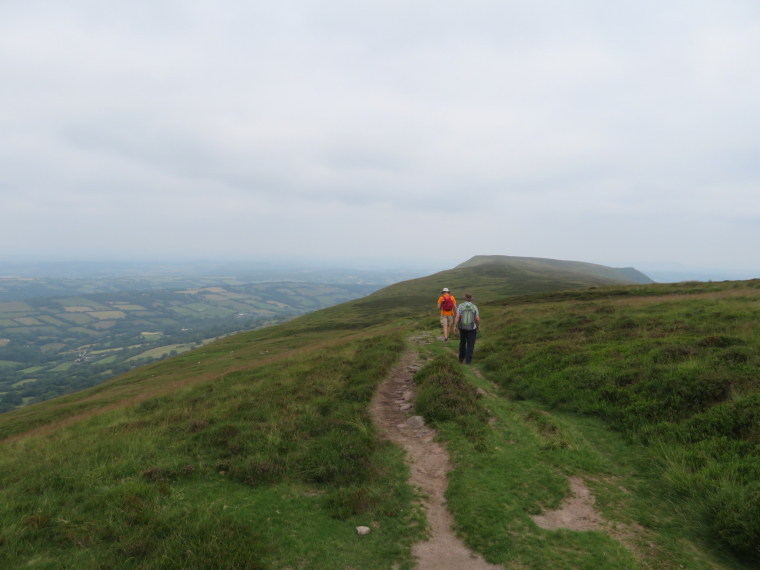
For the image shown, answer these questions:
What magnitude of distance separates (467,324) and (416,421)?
7.41m

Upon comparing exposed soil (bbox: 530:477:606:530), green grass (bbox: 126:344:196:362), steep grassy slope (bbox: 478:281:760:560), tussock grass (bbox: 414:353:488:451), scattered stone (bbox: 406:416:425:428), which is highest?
steep grassy slope (bbox: 478:281:760:560)

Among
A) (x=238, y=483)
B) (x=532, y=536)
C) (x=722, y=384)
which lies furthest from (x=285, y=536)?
(x=722, y=384)

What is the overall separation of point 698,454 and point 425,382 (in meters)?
8.51

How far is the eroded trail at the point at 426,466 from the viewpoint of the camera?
19.9 feet

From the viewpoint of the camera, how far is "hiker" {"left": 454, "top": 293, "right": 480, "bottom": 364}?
17.8 metres

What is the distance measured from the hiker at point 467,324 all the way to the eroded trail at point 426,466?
3813 mm

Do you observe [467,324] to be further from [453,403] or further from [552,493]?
[552,493]

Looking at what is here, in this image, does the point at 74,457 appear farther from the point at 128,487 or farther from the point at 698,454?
the point at 698,454

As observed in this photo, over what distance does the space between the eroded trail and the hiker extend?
3813 millimetres

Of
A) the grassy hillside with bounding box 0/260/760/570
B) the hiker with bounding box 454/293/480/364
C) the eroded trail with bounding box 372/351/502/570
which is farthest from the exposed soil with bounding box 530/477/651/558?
the hiker with bounding box 454/293/480/364

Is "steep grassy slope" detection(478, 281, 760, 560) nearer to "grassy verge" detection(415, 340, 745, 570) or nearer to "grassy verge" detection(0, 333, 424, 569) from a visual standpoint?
"grassy verge" detection(415, 340, 745, 570)

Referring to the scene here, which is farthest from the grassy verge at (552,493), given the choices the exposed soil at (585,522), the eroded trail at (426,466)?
the eroded trail at (426,466)

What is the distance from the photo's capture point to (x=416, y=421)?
39.2 feet

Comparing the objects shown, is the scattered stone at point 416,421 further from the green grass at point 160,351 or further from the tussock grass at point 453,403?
the green grass at point 160,351
